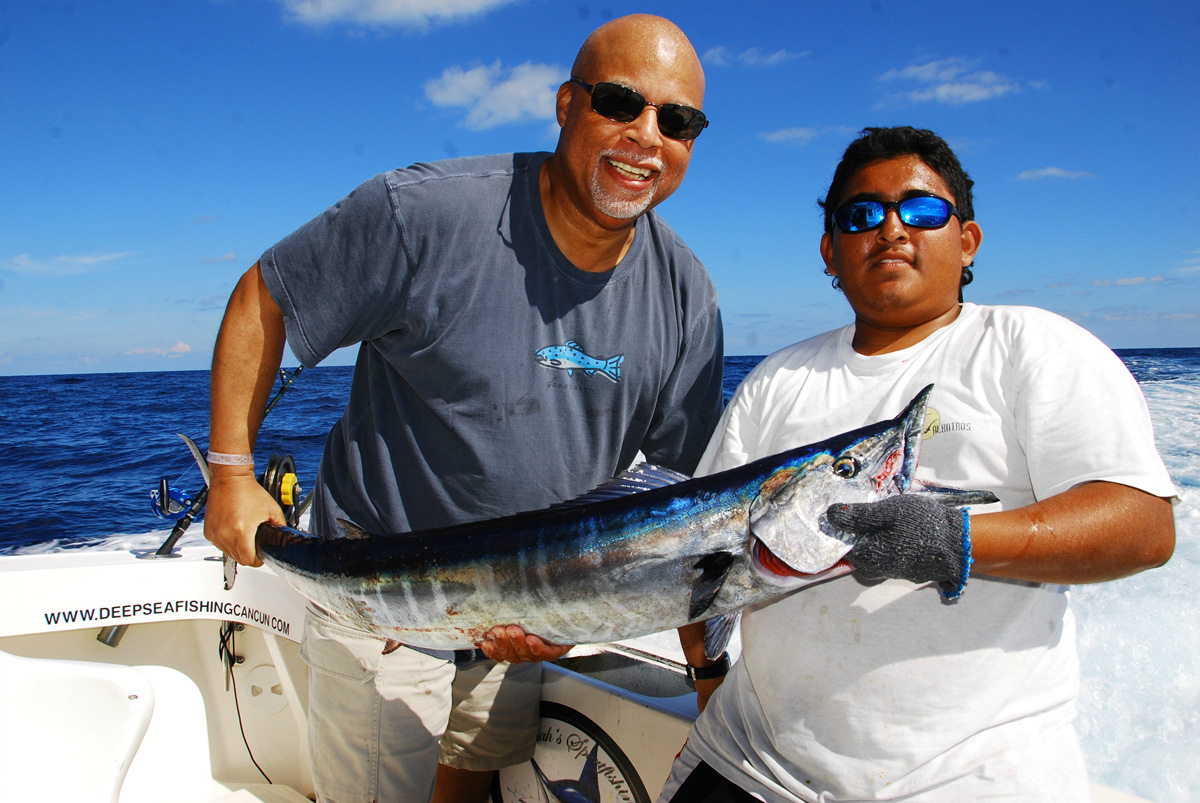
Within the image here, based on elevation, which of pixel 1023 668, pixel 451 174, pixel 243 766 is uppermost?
pixel 451 174

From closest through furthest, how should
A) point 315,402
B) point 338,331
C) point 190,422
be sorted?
point 338,331
point 190,422
point 315,402

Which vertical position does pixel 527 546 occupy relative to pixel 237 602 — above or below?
above

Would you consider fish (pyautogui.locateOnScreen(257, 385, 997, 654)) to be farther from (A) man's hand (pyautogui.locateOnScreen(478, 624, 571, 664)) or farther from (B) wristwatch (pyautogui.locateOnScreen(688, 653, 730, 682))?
(B) wristwatch (pyautogui.locateOnScreen(688, 653, 730, 682))

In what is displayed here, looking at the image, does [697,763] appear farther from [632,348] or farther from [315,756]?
[315,756]

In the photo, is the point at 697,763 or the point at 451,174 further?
the point at 451,174

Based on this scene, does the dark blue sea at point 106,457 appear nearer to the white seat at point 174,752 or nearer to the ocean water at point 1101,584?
the ocean water at point 1101,584

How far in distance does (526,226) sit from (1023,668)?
2166 mm

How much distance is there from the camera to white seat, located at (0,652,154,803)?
304 centimetres

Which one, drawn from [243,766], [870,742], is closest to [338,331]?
[870,742]

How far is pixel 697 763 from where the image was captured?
2389 mm

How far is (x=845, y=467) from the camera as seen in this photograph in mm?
1947

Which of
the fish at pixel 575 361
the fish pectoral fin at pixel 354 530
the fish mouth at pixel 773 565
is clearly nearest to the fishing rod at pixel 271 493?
the fish pectoral fin at pixel 354 530

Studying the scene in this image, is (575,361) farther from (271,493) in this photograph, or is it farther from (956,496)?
(271,493)

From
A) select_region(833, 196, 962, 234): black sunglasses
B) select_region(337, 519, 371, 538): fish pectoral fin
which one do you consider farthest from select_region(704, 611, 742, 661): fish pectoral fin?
select_region(833, 196, 962, 234): black sunglasses
